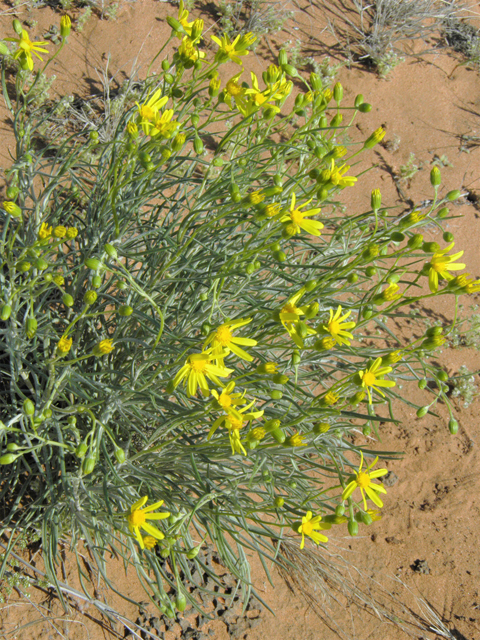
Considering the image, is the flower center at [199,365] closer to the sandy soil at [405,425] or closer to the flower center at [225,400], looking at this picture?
the flower center at [225,400]

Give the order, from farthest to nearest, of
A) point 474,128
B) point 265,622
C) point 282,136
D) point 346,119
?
point 474,128, point 346,119, point 282,136, point 265,622

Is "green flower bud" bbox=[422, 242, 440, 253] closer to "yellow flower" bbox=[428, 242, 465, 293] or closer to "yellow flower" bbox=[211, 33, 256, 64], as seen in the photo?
"yellow flower" bbox=[428, 242, 465, 293]

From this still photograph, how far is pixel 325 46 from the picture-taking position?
17.1 feet

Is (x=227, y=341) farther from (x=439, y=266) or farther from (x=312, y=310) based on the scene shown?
(x=439, y=266)

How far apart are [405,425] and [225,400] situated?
7.69 feet

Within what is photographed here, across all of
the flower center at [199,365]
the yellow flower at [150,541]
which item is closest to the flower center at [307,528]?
the yellow flower at [150,541]

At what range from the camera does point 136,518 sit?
1.64 metres

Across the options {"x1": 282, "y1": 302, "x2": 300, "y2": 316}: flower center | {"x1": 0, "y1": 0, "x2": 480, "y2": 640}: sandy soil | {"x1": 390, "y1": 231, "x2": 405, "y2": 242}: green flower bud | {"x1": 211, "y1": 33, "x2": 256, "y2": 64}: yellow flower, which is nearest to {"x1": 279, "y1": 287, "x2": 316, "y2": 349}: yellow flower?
{"x1": 282, "y1": 302, "x2": 300, "y2": 316}: flower center

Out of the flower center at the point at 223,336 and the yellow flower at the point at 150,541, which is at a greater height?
the flower center at the point at 223,336

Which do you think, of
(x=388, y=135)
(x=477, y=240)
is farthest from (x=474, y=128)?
(x=477, y=240)

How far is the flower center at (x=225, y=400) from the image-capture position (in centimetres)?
162

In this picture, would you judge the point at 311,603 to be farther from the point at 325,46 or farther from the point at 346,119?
the point at 325,46

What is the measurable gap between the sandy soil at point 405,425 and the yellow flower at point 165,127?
2.00 meters

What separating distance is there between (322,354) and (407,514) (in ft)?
4.85
